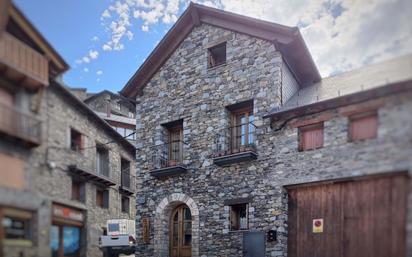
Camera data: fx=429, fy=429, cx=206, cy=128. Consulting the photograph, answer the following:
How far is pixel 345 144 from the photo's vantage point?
6289mm

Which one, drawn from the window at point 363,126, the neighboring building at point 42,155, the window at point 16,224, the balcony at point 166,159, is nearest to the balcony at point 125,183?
the balcony at point 166,159

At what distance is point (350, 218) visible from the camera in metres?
6.41

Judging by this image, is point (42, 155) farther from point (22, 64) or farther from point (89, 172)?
point (22, 64)

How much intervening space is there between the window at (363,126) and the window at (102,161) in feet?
11.4

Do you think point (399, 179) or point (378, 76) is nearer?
point (399, 179)

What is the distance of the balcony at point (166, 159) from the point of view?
945 cm

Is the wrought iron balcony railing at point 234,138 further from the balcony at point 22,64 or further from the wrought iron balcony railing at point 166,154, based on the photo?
the balcony at point 22,64

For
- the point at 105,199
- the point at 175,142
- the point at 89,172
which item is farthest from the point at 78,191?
the point at 175,142

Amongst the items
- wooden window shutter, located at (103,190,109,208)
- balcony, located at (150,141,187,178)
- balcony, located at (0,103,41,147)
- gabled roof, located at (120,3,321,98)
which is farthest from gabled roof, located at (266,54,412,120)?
balcony, located at (0,103,41,147)

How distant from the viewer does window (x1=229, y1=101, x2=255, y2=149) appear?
8.86m

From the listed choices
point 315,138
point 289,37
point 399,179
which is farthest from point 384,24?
point 289,37

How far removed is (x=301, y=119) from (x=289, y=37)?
5.95ft

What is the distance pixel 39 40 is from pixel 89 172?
1762 millimetres

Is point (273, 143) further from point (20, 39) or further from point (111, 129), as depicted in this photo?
point (20, 39)
